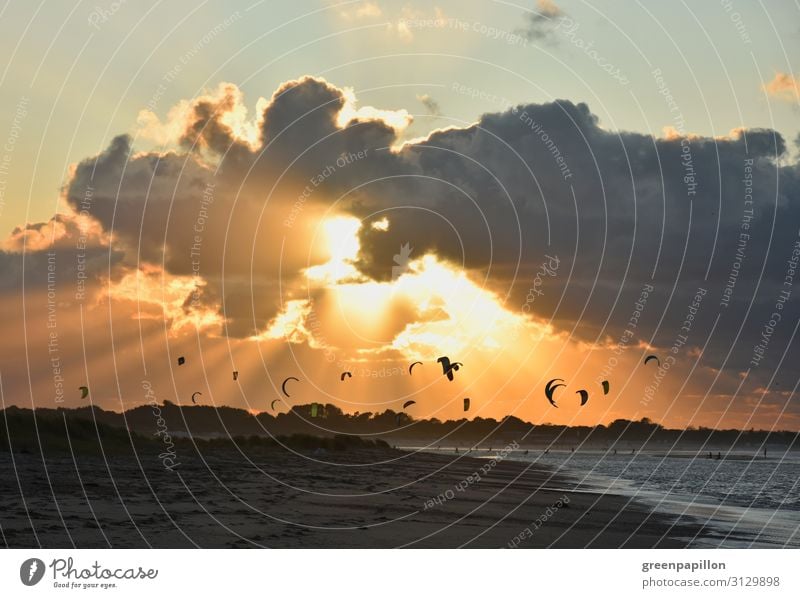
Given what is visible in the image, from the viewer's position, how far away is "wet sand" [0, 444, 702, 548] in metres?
31.5

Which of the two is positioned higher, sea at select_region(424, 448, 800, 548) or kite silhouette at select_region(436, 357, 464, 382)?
kite silhouette at select_region(436, 357, 464, 382)

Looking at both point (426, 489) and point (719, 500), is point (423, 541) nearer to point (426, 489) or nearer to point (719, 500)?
point (426, 489)

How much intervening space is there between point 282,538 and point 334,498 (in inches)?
565

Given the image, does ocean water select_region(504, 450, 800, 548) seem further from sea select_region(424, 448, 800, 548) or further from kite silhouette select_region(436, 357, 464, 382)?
kite silhouette select_region(436, 357, 464, 382)

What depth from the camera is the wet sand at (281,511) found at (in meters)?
31.5

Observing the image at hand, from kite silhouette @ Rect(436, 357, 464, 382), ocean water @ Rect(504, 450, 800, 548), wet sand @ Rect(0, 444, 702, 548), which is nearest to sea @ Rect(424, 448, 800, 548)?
ocean water @ Rect(504, 450, 800, 548)

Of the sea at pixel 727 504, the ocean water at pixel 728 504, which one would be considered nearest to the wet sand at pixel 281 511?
the sea at pixel 727 504

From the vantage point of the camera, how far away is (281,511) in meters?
39.6

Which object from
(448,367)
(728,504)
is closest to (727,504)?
(728,504)

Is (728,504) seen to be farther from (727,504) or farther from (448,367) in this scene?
(448,367)

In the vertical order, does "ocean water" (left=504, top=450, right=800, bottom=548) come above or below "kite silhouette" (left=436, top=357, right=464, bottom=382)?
below

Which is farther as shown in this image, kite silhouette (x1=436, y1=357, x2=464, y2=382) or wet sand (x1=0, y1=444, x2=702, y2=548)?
kite silhouette (x1=436, y1=357, x2=464, y2=382)

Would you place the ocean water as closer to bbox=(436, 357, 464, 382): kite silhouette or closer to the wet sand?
the wet sand
